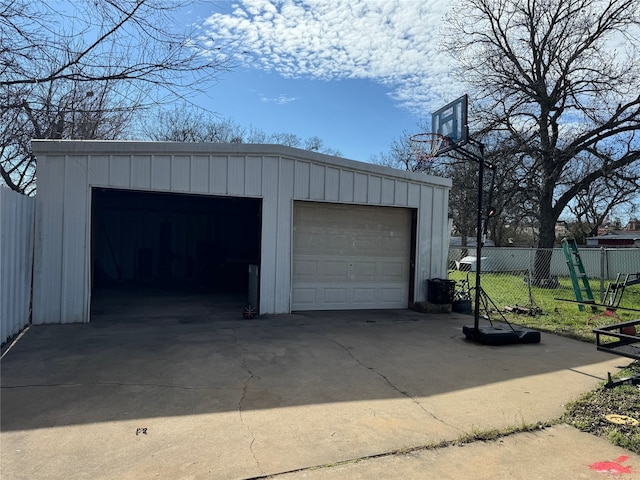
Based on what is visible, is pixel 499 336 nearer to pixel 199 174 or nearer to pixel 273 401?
pixel 273 401

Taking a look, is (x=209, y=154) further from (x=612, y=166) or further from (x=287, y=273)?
(x=612, y=166)

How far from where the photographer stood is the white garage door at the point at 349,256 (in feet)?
31.2

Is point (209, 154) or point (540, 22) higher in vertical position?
point (540, 22)

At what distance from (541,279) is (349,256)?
401 inches

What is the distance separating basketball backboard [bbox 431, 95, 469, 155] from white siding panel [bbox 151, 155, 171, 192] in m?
5.13

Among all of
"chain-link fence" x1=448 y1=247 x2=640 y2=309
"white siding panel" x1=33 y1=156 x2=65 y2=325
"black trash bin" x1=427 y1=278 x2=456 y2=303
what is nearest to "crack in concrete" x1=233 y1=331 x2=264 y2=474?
"white siding panel" x1=33 y1=156 x2=65 y2=325

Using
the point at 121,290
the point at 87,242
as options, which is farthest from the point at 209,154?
the point at 121,290

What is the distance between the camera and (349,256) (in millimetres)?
9938

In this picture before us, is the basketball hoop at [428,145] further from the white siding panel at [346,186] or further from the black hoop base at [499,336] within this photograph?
the black hoop base at [499,336]

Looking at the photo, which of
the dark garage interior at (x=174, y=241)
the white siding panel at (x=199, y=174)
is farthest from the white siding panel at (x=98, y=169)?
the dark garage interior at (x=174, y=241)

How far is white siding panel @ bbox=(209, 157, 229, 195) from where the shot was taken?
8219 millimetres

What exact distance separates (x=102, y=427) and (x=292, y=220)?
598cm

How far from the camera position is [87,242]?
7559mm

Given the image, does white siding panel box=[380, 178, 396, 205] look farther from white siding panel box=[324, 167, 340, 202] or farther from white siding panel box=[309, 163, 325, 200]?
white siding panel box=[309, 163, 325, 200]
